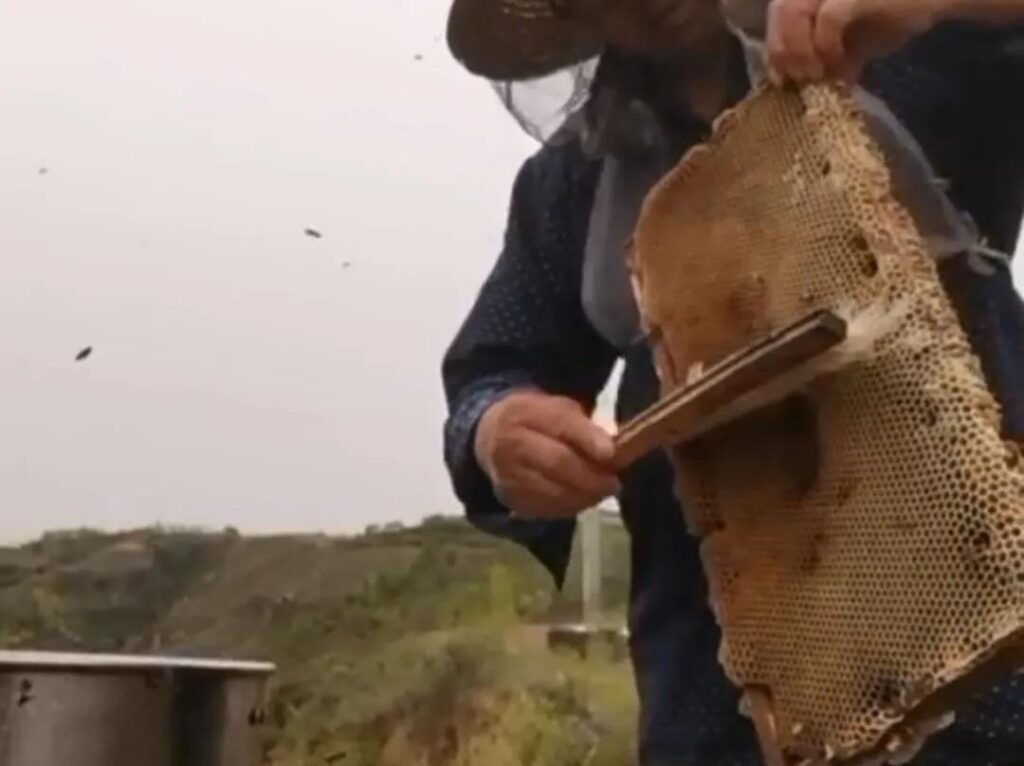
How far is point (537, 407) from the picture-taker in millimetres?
760

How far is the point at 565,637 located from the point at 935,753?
1.11m

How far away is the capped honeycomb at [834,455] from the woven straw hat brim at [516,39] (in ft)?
0.63

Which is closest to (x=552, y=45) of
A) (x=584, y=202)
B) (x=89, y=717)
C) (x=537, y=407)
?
(x=584, y=202)

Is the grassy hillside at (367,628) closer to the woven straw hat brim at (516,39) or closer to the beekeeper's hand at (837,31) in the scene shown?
the woven straw hat brim at (516,39)

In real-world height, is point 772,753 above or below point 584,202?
below

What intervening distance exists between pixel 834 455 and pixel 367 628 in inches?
54.5

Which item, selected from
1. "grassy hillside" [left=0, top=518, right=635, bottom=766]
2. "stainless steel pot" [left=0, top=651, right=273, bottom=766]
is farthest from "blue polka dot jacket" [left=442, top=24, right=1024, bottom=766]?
"stainless steel pot" [left=0, top=651, right=273, bottom=766]

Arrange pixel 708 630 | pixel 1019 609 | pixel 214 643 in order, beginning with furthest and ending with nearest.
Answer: pixel 214 643
pixel 708 630
pixel 1019 609

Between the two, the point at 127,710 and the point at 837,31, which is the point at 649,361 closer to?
the point at 837,31

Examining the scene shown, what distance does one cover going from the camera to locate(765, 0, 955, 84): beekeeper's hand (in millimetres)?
632

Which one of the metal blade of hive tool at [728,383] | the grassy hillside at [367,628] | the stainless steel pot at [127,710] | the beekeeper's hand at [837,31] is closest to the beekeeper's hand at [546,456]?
the metal blade of hive tool at [728,383]

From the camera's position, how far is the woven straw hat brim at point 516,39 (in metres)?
0.90

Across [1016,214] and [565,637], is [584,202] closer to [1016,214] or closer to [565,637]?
[1016,214]

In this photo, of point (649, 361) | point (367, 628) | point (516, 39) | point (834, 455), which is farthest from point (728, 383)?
point (367, 628)
